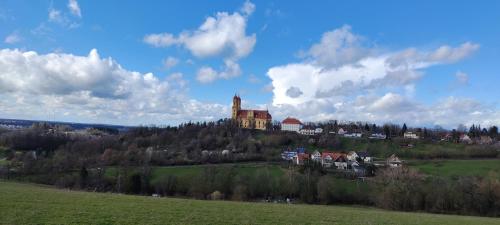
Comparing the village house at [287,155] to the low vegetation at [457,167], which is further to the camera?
the village house at [287,155]

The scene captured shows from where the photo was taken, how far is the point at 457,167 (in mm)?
91562

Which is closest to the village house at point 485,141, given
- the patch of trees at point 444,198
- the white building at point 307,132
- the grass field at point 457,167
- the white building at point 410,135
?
the white building at point 410,135

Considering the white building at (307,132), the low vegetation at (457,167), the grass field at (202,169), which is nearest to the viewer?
the grass field at (202,169)

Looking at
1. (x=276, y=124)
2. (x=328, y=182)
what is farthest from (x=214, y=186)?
(x=276, y=124)

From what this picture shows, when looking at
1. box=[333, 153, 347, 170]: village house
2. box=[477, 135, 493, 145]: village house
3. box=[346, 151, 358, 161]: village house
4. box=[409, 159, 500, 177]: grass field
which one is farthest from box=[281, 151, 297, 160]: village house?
box=[477, 135, 493, 145]: village house

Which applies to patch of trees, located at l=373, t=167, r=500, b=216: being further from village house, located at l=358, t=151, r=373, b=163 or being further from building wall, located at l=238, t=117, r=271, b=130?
building wall, located at l=238, t=117, r=271, b=130

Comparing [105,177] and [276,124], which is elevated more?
[276,124]

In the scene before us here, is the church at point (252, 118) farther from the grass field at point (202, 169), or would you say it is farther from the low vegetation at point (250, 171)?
the grass field at point (202, 169)

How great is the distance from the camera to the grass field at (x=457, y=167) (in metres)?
83.1

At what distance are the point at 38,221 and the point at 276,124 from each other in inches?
7214

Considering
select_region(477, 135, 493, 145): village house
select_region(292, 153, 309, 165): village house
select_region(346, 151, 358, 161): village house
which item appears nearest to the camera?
select_region(292, 153, 309, 165): village house

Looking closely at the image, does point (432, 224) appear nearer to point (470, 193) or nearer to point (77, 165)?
point (470, 193)

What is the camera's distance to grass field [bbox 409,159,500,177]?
273 feet

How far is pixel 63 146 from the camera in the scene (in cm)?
13125
